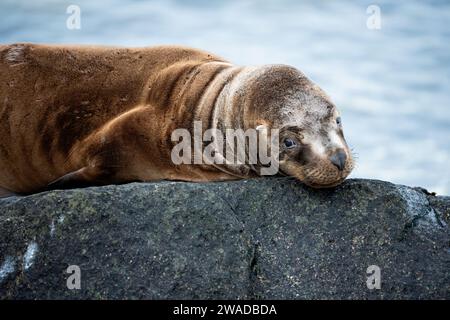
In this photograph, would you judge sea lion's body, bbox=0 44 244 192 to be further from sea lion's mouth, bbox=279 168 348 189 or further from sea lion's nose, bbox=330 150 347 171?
sea lion's nose, bbox=330 150 347 171

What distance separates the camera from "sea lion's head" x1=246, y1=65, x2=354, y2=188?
260 inches

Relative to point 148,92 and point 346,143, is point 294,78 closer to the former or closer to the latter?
point 346,143

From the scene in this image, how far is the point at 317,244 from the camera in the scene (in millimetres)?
6340

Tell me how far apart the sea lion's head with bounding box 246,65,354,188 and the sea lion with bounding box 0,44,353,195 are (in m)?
0.01

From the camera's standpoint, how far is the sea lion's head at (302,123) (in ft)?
21.7

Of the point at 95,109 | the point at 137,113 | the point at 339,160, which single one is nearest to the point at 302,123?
the point at 339,160

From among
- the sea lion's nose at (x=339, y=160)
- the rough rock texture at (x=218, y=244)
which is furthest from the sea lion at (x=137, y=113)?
the rough rock texture at (x=218, y=244)

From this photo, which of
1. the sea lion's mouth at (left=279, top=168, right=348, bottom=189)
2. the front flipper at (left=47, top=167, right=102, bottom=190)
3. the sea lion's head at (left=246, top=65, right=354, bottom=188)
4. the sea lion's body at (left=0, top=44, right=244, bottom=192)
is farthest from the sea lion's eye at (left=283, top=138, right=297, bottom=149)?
the front flipper at (left=47, top=167, right=102, bottom=190)

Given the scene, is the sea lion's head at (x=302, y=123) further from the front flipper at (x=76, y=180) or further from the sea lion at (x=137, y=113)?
the front flipper at (x=76, y=180)

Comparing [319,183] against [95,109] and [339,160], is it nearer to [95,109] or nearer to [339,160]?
[339,160]

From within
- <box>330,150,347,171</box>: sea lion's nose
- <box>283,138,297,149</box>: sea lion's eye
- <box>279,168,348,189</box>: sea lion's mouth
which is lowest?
<box>279,168,348,189</box>: sea lion's mouth
